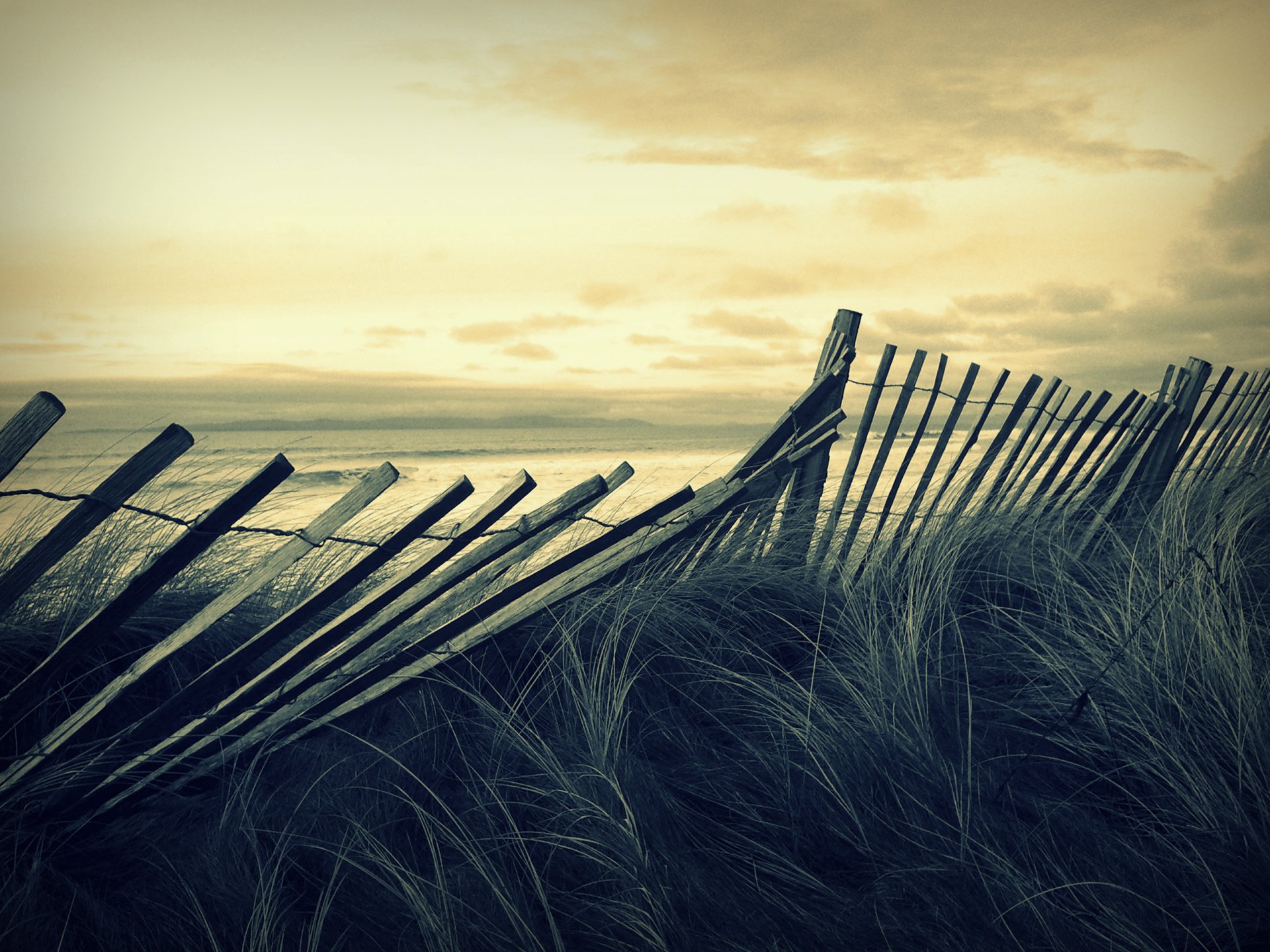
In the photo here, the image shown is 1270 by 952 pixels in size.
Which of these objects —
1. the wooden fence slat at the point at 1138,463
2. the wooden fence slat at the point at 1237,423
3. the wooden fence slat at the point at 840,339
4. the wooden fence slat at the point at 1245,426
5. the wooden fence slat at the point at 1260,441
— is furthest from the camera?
the wooden fence slat at the point at 1260,441

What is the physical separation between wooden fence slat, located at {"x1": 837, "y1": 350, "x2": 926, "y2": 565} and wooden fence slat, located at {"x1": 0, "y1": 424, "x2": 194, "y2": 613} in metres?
2.44

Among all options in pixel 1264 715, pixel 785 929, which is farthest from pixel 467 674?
pixel 1264 715

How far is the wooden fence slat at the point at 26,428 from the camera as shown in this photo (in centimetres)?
158

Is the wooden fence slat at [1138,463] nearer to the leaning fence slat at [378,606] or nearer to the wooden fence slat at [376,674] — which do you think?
the wooden fence slat at [376,674]

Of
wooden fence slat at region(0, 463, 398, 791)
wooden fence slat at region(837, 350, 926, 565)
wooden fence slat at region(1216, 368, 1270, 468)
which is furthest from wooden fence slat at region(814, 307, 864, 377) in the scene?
wooden fence slat at region(1216, 368, 1270, 468)

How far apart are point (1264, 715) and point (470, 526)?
6.84ft

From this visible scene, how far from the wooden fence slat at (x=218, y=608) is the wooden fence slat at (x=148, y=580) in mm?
114

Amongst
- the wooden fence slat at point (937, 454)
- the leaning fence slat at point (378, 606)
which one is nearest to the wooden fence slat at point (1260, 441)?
the wooden fence slat at point (937, 454)

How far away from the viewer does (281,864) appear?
200cm

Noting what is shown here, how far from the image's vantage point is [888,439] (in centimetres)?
346

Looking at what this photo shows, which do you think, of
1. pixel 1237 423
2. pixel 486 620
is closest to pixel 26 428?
pixel 486 620

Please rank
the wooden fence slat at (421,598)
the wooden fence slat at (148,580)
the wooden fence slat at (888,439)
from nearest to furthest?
the wooden fence slat at (148,580)
the wooden fence slat at (421,598)
the wooden fence slat at (888,439)

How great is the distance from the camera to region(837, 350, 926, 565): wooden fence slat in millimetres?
3379

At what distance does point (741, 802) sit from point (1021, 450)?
261 centimetres
